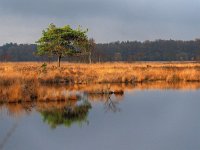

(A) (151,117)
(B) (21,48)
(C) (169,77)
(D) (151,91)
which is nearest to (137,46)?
(B) (21,48)

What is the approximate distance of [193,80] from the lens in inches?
1188

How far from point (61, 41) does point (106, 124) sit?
66.9 ft

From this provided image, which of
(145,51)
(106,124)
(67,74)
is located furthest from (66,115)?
(145,51)

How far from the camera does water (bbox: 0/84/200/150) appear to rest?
1084 cm

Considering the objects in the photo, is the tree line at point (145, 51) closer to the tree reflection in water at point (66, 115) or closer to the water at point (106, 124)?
the water at point (106, 124)

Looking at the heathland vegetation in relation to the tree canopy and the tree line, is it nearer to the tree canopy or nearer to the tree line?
the tree canopy

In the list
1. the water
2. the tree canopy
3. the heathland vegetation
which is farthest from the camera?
the tree canopy

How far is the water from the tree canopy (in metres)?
13.3

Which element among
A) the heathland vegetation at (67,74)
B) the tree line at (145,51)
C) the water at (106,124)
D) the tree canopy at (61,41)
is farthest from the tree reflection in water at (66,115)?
the tree line at (145,51)

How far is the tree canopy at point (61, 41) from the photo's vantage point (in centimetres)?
3303

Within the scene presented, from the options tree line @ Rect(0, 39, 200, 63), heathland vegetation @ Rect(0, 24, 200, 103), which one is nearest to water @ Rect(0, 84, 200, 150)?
heathland vegetation @ Rect(0, 24, 200, 103)

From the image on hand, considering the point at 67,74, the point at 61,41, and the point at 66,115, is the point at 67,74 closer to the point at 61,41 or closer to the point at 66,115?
the point at 61,41

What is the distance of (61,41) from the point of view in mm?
33156

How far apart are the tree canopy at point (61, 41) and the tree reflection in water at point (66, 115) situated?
16177mm
